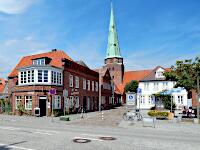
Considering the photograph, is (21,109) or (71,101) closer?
(21,109)

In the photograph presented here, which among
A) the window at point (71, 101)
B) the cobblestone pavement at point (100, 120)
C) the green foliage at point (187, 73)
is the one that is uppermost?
the green foliage at point (187, 73)

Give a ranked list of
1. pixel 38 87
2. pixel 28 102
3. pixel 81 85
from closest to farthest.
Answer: pixel 38 87, pixel 28 102, pixel 81 85

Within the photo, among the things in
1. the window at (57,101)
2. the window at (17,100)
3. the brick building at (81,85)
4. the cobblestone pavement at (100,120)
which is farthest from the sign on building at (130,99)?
the window at (17,100)

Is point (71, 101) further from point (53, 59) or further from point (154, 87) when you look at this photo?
point (154, 87)

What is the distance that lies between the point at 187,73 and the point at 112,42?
68.3 meters

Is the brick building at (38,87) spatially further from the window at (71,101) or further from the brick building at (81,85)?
the window at (71,101)

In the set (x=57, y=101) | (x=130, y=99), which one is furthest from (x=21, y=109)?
(x=130, y=99)

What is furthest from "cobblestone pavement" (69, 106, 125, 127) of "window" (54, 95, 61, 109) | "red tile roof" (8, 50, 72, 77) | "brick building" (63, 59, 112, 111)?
"red tile roof" (8, 50, 72, 77)

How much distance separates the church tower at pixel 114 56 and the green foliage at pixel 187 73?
67.3 metres

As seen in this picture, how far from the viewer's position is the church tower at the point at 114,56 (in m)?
93.5

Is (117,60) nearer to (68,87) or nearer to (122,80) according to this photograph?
(122,80)

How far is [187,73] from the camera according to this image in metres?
26.4

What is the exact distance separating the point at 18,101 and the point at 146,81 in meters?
32.2

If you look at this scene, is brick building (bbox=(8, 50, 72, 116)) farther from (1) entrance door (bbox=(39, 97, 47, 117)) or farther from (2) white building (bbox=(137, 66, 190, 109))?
(2) white building (bbox=(137, 66, 190, 109))
